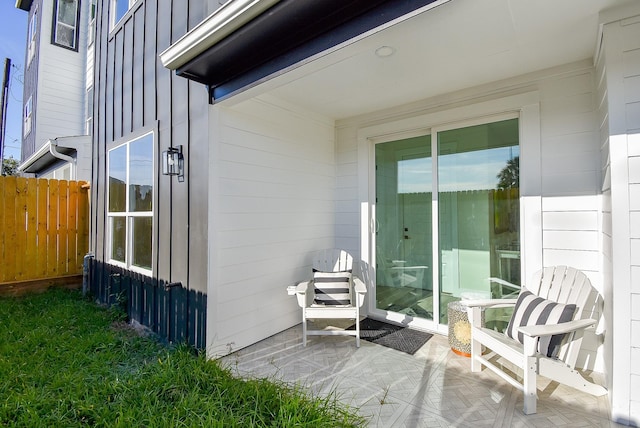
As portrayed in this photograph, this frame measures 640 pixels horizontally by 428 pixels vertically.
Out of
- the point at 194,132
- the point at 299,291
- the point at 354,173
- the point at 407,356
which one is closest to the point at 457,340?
the point at 407,356

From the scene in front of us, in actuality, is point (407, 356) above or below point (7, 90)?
below

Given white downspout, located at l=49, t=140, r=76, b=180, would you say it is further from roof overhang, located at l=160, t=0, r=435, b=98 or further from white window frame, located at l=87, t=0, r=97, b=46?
roof overhang, located at l=160, t=0, r=435, b=98

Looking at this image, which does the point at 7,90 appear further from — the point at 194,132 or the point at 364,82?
the point at 364,82

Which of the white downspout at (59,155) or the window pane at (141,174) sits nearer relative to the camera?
the window pane at (141,174)

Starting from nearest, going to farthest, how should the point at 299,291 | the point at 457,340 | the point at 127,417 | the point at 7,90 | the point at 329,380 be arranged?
1. the point at 127,417
2. the point at 329,380
3. the point at 457,340
4. the point at 299,291
5. the point at 7,90

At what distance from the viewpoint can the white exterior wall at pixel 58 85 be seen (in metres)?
8.15

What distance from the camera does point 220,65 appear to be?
2.62 metres

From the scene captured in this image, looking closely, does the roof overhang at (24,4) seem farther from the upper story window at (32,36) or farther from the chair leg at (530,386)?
the chair leg at (530,386)

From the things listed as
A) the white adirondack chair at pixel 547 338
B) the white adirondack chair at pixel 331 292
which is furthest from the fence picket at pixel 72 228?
the white adirondack chair at pixel 547 338

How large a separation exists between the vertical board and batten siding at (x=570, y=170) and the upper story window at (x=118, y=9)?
5155 millimetres

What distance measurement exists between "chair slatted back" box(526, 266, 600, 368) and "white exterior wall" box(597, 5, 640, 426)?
22 centimetres

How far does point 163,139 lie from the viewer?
11.2 feet

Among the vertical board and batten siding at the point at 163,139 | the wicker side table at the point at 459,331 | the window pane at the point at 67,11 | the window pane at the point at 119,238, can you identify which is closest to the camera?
the wicker side table at the point at 459,331

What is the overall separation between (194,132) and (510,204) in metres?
3.17
